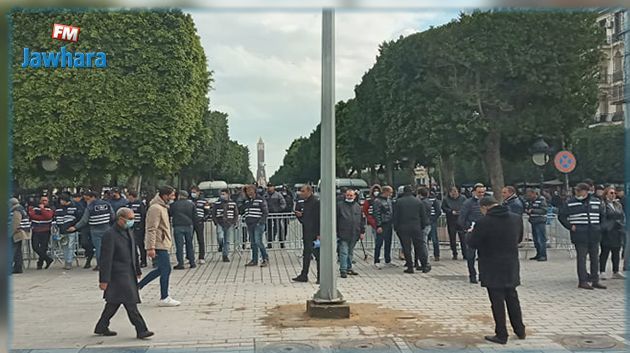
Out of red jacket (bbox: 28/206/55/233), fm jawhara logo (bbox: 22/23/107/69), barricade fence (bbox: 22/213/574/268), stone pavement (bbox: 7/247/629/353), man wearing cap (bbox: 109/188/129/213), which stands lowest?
stone pavement (bbox: 7/247/629/353)

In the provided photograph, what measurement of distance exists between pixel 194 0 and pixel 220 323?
4857 mm

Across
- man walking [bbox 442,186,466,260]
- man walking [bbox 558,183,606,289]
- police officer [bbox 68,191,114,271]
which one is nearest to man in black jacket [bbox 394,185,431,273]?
man walking [bbox 442,186,466,260]

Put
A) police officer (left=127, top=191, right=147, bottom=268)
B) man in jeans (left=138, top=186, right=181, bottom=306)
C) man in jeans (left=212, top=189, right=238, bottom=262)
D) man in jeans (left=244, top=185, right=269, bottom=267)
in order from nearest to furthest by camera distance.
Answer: man in jeans (left=138, top=186, right=181, bottom=306) → man in jeans (left=244, top=185, right=269, bottom=267) → police officer (left=127, top=191, right=147, bottom=268) → man in jeans (left=212, top=189, right=238, bottom=262)

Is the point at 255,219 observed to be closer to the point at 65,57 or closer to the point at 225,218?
the point at 225,218

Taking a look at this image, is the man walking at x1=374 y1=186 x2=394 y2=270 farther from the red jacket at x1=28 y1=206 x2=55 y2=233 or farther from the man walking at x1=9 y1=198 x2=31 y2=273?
the red jacket at x1=28 y1=206 x2=55 y2=233

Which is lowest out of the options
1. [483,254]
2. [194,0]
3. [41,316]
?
[41,316]

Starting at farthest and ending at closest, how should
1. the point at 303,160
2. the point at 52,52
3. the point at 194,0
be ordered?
1. the point at 303,160
2. the point at 52,52
3. the point at 194,0

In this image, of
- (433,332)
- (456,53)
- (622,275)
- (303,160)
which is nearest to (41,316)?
(433,332)

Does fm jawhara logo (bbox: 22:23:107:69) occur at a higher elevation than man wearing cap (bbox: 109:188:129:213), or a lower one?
higher

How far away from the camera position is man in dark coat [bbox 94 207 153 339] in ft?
26.0

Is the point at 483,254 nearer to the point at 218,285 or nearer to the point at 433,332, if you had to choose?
the point at 433,332

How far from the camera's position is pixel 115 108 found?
84.9 ft

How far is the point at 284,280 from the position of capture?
1285 cm

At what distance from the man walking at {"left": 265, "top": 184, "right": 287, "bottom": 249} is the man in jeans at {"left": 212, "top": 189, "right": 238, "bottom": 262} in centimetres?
143
